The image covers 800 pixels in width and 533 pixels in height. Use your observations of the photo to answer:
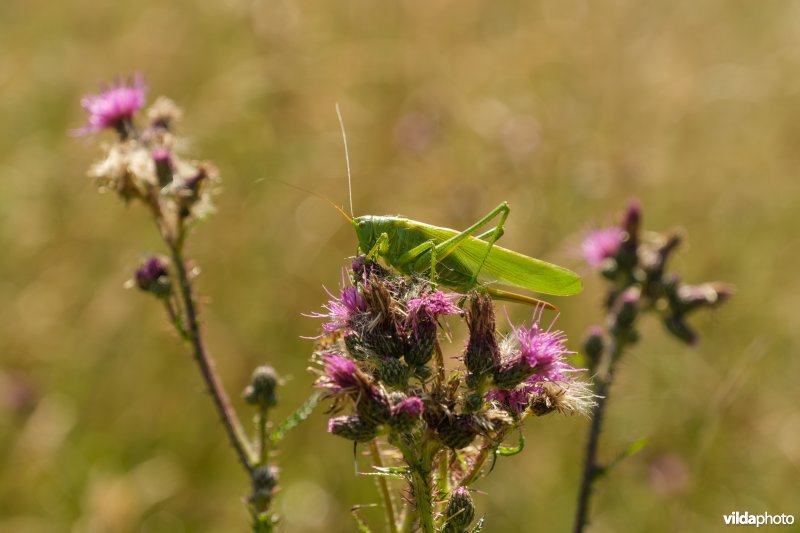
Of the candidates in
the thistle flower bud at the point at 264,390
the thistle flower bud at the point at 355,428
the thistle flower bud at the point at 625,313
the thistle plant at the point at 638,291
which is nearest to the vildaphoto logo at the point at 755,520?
the thistle plant at the point at 638,291

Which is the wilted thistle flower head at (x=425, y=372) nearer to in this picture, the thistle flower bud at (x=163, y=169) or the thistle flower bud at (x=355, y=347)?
the thistle flower bud at (x=355, y=347)

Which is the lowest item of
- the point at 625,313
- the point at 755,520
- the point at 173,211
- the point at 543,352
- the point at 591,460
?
the point at 755,520

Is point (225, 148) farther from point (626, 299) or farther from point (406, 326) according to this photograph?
point (406, 326)

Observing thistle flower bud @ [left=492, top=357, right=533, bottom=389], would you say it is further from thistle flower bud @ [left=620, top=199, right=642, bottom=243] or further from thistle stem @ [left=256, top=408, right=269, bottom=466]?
thistle flower bud @ [left=620, top=199, right=642, bottom=243]

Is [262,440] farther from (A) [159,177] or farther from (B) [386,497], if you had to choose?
(A) [159,177]

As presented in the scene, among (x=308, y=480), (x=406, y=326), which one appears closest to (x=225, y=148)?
(x=308, y=480)

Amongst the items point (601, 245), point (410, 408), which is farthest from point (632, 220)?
point (410, 408)
